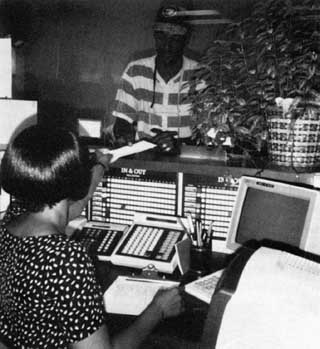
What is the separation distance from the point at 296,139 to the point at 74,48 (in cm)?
373

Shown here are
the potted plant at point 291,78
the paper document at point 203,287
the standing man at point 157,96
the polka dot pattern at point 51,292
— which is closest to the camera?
the polka dot pattern at point 51,292

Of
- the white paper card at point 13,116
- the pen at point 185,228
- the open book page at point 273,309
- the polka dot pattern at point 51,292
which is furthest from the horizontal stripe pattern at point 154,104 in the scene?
the open book page at point 273,309

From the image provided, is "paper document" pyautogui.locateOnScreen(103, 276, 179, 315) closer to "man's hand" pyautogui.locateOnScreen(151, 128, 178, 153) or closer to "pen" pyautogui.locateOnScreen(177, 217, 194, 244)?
"pen" pyautogui.locateOnScreen(177, 217, 194, 244)

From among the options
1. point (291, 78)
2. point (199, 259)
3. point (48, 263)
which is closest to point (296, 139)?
point (291, 78)

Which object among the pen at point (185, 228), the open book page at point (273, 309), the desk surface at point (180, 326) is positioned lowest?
the desk surface at point (180, 326)

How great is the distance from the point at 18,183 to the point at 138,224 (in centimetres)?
80

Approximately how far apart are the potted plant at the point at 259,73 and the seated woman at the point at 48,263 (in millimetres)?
661

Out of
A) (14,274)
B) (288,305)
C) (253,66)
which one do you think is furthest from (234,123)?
(288,305)

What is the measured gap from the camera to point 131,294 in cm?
170

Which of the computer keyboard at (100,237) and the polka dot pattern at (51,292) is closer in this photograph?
the polka dot pattern at (51,292)

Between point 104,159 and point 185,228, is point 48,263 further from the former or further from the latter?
point 185,228

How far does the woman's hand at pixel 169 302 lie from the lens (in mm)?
1562

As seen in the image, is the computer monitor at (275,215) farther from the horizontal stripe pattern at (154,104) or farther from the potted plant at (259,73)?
the horizontal stripe pattern at (154,104)

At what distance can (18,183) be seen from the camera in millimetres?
1418
